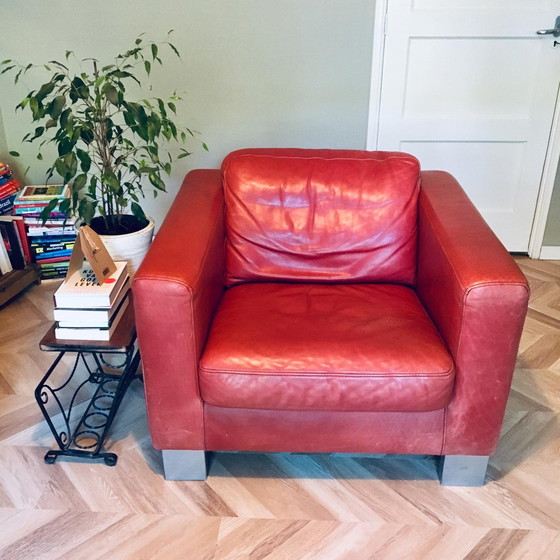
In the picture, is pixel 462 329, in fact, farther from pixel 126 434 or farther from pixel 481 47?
pixel 481 47

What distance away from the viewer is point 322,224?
191 cm

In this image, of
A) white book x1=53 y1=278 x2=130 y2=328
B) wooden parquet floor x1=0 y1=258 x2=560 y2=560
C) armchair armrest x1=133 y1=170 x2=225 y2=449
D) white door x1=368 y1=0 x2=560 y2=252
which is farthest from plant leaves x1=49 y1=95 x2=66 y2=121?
white door x1=368 y1=0 x2=560 y2=252

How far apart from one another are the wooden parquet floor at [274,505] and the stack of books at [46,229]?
99 centimetres

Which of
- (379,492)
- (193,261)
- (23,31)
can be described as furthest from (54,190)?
(379,492)

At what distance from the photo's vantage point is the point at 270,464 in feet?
5.85

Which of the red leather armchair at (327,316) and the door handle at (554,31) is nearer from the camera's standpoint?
the red leather armchair at (327,316)

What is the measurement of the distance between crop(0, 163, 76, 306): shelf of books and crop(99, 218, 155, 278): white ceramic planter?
66cm

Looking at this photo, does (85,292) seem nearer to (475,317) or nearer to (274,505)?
(274,505)

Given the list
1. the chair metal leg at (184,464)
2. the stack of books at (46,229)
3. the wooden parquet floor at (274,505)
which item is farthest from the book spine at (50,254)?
the chair metal leg at (184,464)

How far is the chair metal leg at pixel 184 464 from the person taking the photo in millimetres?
1678

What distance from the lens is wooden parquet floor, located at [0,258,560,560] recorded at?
1.53 m

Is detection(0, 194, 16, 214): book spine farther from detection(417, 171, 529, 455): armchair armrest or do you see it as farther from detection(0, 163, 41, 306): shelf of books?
detection(417, 171, 529, 455): armchair armrest

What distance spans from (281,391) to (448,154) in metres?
1.79

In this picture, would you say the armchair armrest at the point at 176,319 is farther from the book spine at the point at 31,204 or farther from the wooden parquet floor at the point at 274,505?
the book spine at the point at 31,204
